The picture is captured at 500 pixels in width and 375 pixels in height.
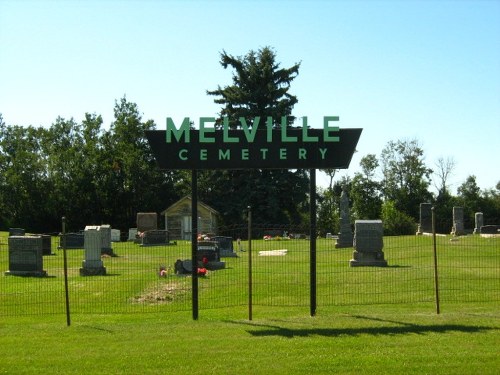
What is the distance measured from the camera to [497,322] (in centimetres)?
1143

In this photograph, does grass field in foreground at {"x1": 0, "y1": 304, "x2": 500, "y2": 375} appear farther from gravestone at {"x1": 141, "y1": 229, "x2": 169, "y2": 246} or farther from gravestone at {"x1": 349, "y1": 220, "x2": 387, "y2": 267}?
gravestone at {"x1": 141, "y1": 229, "x2": 169, "y2": 246}

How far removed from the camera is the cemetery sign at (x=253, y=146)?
41.0 feet

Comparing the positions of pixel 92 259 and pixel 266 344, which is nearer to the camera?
pixel 266 344

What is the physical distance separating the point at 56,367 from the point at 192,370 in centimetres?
195

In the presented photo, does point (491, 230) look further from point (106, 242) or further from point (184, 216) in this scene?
→ point (106, 242)

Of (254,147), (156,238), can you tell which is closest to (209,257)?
(254,147)

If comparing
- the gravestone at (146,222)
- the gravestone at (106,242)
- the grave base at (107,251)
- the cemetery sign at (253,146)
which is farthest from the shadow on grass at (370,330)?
the gravestone at (146,222)

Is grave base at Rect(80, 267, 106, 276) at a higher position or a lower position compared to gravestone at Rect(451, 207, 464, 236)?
lower

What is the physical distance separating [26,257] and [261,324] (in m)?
13.8

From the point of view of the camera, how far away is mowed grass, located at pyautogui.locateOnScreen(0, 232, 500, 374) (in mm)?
8875

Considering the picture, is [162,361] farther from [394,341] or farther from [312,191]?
[312,191]

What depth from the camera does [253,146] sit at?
41.2 ft

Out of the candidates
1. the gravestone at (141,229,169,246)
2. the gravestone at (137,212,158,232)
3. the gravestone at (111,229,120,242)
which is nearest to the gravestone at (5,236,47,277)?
the gravestone at (141,229,169,246)

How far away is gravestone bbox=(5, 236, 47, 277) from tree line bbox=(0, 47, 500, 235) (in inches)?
1191
